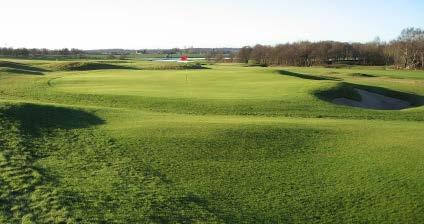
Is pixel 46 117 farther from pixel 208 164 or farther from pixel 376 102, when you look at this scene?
pixel 376 102

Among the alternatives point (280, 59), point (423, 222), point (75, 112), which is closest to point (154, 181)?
point (423, 222)

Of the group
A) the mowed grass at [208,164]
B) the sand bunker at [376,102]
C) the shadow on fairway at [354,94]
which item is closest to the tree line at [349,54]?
the shadow on fairway at [354,94]

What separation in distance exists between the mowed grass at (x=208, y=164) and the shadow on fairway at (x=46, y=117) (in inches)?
2.3

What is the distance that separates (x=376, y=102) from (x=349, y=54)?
404 ft

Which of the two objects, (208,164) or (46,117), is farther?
(46,117)

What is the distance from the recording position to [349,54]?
16025cm

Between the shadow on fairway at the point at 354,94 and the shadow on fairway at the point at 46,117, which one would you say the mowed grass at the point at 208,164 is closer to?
the shadow on fairway at the point at 46,117

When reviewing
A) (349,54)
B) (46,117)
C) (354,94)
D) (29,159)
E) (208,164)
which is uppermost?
(349,54)

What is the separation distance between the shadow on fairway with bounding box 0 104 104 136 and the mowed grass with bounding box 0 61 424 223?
6 cm

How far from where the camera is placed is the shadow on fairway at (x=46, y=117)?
24723mm

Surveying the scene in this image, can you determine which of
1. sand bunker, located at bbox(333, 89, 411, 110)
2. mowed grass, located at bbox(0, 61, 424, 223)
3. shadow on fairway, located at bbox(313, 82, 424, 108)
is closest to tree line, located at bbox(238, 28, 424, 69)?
shadow on fairway, located at bbox(313, 82, 424, 108)

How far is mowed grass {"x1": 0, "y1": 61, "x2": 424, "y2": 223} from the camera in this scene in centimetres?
1535

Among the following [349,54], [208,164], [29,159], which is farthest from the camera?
[349,54]

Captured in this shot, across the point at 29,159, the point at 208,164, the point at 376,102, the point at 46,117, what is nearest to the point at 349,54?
the point at 376,102
